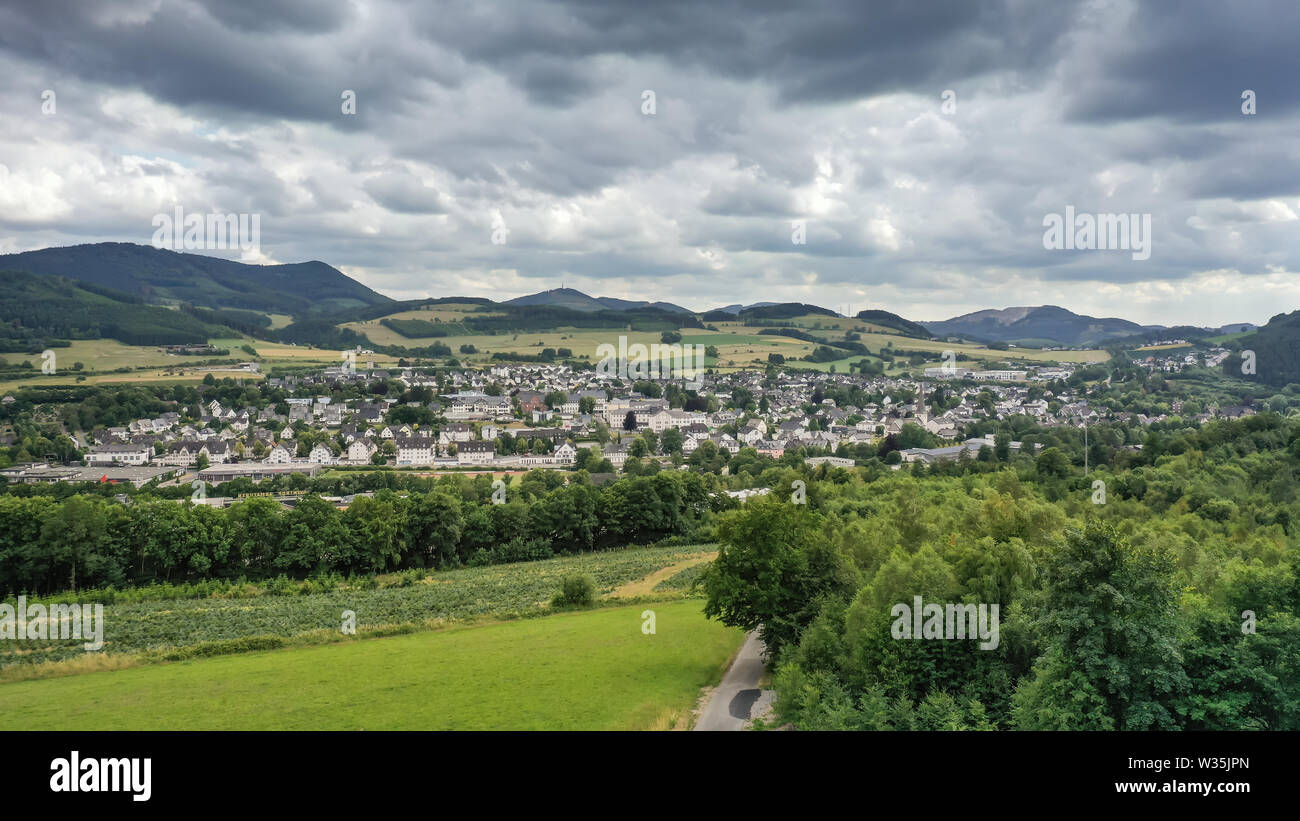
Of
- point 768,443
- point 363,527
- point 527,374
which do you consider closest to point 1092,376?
point 768,443

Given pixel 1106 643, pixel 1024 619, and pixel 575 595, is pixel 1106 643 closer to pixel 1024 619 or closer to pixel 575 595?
pixel 1024 619

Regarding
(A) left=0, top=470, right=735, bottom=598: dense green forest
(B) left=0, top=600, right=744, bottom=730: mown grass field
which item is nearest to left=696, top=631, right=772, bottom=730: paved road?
(B) left=0, top=600, right=744, bottom=730: mown grass field

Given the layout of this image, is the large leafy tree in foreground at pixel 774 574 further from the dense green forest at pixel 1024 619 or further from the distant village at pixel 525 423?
the distant village at pixel 525 423

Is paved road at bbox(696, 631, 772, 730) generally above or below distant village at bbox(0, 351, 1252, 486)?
below

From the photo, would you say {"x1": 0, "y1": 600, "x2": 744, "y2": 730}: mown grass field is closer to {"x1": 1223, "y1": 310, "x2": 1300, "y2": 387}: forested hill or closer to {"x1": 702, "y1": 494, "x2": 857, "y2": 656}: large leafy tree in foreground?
{"x1": 702, "y1": 494, "x2": 857, "y2": 656}: large leafy tree in foreground

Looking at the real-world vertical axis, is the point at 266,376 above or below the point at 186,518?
above

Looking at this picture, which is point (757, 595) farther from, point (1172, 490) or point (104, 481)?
point (104, 481)
